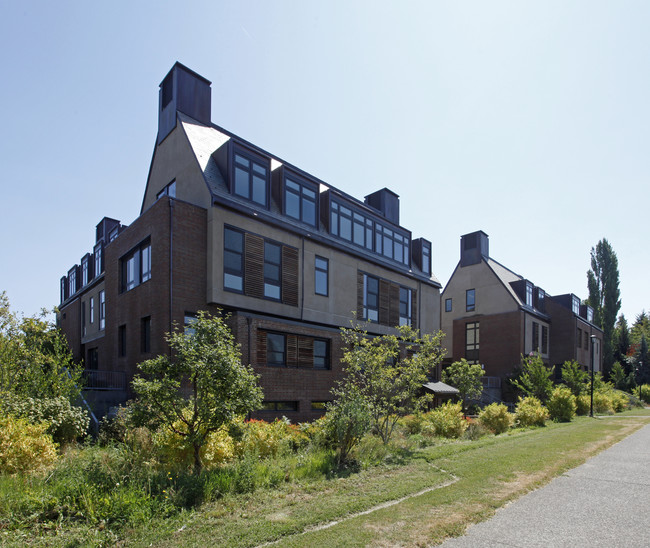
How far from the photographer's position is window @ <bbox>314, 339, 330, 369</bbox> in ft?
69.8

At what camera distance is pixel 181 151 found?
20.4 metres

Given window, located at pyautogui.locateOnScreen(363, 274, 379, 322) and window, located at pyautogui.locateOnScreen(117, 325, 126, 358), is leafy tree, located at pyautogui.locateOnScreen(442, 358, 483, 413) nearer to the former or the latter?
window, located at pyautogui.locateOnScreen(363, 274, 379, 322)

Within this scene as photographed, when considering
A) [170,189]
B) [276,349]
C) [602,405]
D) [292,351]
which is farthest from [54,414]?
[602,405]

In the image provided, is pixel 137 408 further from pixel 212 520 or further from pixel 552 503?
pixel 552 503

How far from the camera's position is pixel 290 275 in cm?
2114

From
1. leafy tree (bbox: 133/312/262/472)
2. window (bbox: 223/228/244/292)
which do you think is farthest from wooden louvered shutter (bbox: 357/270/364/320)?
leafy tree (bbox: 133/312/262/472)

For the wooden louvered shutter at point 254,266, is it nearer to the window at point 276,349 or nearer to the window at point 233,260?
the window at point 233,260

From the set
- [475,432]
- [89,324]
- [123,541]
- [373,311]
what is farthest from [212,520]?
[89,324]

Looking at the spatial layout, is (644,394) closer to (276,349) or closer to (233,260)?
(276,349)

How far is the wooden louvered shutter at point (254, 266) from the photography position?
19.2 m

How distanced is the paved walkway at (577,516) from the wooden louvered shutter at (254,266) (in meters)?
13.1

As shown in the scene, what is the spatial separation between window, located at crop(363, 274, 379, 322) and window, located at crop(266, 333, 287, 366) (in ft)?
22.6

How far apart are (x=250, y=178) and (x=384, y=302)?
435 inches

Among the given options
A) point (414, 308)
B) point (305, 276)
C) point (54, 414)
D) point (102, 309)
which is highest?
point (305, 276)
